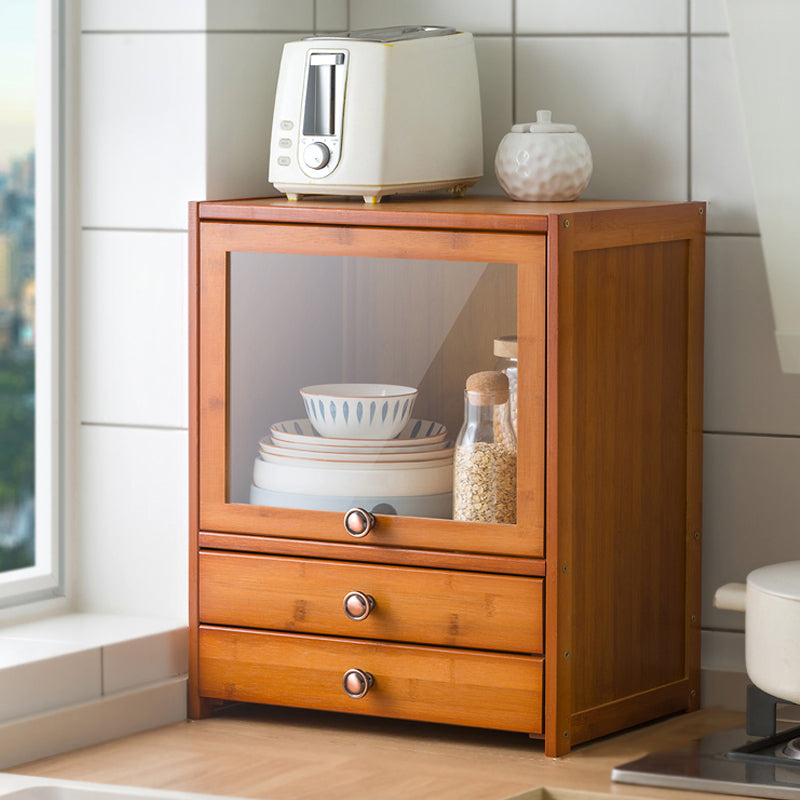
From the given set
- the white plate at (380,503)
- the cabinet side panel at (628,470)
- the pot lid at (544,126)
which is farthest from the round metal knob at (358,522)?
the pot lid at (544,126)

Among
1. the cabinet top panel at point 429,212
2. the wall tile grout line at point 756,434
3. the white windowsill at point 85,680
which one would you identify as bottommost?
the white windowsill at point 85,680

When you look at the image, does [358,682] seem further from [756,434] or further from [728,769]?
[756,434]

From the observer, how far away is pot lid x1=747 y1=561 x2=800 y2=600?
5.18 ft

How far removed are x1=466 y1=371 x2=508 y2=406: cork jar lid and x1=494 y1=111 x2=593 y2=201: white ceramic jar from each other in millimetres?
260

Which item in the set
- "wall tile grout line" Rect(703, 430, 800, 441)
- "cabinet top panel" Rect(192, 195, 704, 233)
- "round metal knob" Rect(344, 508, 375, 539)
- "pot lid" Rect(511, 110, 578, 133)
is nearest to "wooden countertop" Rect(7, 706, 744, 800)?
"round metal knob" Rect(344, 508, 375, 539)

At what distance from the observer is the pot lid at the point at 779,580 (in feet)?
5.18

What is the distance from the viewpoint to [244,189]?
1906 millimetres

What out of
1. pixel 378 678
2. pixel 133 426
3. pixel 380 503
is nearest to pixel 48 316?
pixel 133 426

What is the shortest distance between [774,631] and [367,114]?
2.38ft

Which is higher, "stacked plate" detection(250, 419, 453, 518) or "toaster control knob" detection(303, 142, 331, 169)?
"toaster control knob" detection(303, 142, 331, 169)

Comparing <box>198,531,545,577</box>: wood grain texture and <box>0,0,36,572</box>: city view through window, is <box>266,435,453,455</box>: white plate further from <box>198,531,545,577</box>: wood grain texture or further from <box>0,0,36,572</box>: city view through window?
<box>0,0,36,572</box>: city view through window

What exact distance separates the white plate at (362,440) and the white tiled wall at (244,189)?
18 centimetres

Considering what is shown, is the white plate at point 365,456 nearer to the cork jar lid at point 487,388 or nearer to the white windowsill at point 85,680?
the cork jar lid at point 487,388

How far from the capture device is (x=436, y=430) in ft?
5.59
